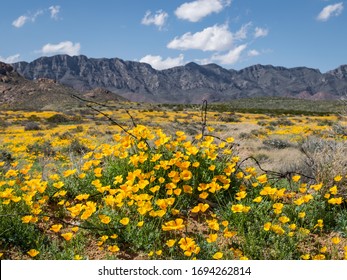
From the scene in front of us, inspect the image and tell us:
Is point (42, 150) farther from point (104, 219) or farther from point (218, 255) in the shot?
point (218, 255)

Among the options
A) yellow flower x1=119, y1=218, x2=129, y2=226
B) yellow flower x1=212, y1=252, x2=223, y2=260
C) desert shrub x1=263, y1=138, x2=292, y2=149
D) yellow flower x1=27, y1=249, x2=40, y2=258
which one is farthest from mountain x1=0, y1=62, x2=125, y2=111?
yellow flower x1=212, y1=252, x2=223, y2=260

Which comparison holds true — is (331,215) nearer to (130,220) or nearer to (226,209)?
(226,209)

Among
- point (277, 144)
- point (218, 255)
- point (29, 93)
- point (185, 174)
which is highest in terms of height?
point (29, 93)

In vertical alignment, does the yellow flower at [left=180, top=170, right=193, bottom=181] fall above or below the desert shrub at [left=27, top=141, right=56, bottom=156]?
above

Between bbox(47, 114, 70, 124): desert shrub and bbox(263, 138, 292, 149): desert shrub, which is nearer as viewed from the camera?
bbox(263, 138, 292, 149): desert shrub

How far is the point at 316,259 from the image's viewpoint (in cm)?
337

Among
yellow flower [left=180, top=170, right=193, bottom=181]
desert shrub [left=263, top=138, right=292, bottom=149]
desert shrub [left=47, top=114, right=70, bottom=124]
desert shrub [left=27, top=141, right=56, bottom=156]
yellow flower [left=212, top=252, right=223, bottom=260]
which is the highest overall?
desert shrub [left=47, top=114, right=70, bottom=124]

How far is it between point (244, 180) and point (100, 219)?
1.93 m

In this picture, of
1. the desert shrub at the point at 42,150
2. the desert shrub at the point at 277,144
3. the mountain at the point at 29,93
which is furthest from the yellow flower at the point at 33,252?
the mountain at the point at 29,93

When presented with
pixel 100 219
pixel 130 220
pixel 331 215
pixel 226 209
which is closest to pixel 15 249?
pixel 100 219

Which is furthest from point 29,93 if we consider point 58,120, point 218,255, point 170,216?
point 218,255

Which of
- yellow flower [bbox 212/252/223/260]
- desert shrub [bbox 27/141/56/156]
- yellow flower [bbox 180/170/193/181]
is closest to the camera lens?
yellow flower [bbox 212/252/223/260]

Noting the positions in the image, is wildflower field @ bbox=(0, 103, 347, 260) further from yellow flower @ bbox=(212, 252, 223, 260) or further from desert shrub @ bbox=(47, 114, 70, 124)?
desert shrub @ bbox=(47, 114, 70, 124)
